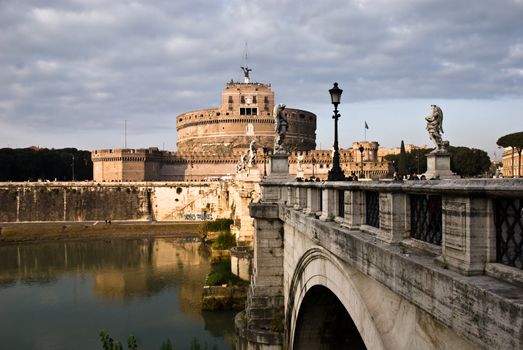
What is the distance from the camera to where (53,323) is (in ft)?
63.2

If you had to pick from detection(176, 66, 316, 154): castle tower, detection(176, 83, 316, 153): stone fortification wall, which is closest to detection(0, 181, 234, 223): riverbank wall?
detection(176, 66, 316, 154): castle tower

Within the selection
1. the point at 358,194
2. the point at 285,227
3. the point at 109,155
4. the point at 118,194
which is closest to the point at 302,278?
the point at 285,227

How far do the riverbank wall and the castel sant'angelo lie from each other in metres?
14.4

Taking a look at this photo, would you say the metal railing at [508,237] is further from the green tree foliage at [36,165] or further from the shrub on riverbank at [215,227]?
the green tree foliage at [36,165]

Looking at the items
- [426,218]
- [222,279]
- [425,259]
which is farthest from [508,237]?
[222,279]

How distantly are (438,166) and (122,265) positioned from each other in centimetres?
2416

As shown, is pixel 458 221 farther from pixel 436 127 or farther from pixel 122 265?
pixel 122 265

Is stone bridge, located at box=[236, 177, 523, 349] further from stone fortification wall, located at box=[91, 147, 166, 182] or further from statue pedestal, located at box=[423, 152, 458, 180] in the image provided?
stone fortification wall, located at box=[91, 147, 166, 182]

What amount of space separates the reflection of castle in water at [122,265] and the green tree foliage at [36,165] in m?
34.1

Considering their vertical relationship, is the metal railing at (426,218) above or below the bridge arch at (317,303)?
above

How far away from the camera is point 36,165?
7188 centimetres

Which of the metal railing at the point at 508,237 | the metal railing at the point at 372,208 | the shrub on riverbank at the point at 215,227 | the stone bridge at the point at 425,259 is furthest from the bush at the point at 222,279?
the metal railing at the point at 508,237

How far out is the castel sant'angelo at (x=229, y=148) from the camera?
72.2 m

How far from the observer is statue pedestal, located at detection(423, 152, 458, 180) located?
10.4 m
